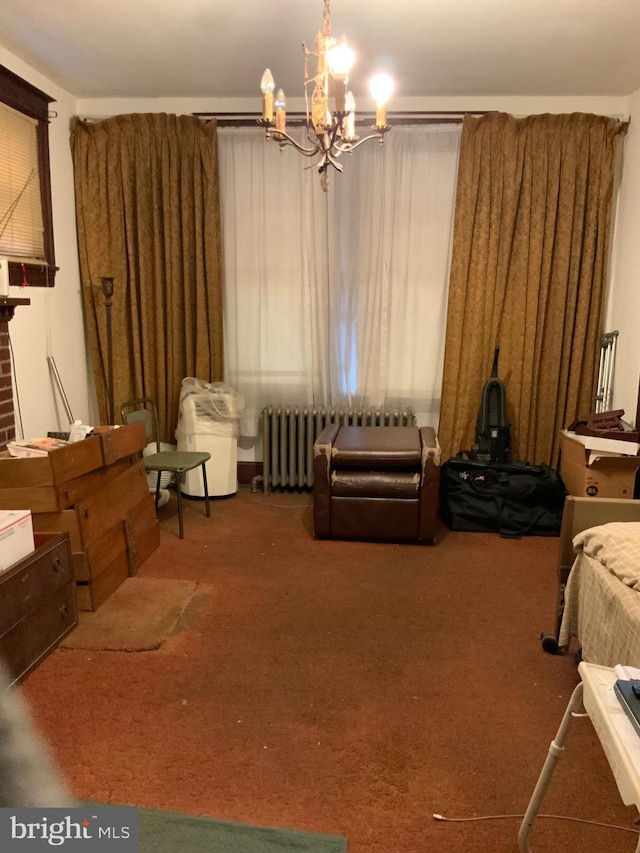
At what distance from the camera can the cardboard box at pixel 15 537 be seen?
6.84 feet

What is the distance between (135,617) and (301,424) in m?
1.89

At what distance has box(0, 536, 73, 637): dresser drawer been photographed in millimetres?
2004

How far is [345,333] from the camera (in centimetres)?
409

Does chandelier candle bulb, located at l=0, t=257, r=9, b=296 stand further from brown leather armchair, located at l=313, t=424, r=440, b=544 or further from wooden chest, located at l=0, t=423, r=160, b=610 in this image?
brown leather armchair, located at l=313, t=424, r=440, b=544

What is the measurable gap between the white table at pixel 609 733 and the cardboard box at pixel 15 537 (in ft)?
6.03

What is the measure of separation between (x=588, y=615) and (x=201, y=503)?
2666mm

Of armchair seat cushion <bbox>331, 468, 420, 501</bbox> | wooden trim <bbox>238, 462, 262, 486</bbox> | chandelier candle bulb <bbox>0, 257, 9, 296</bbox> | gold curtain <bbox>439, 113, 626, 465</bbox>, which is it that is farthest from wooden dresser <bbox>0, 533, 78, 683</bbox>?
gold curtain <bbox>439, 113, 626, 465</bbox>

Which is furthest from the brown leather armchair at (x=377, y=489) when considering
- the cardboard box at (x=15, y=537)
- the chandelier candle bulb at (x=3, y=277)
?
the chandelier candle bulb at (x=3, y=277)

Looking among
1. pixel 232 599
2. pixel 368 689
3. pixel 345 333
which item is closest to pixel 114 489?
pixel 232 599

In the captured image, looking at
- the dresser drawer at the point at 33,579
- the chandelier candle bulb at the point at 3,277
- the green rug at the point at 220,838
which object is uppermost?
the chandelier candle bulb at the point at 3,277

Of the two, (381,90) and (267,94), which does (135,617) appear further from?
(381,90)

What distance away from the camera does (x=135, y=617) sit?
251 cm

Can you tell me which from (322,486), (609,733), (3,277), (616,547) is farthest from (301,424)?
(609,733)

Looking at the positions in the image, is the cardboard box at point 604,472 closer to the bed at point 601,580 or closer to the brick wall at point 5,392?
the bed at point 601,580
